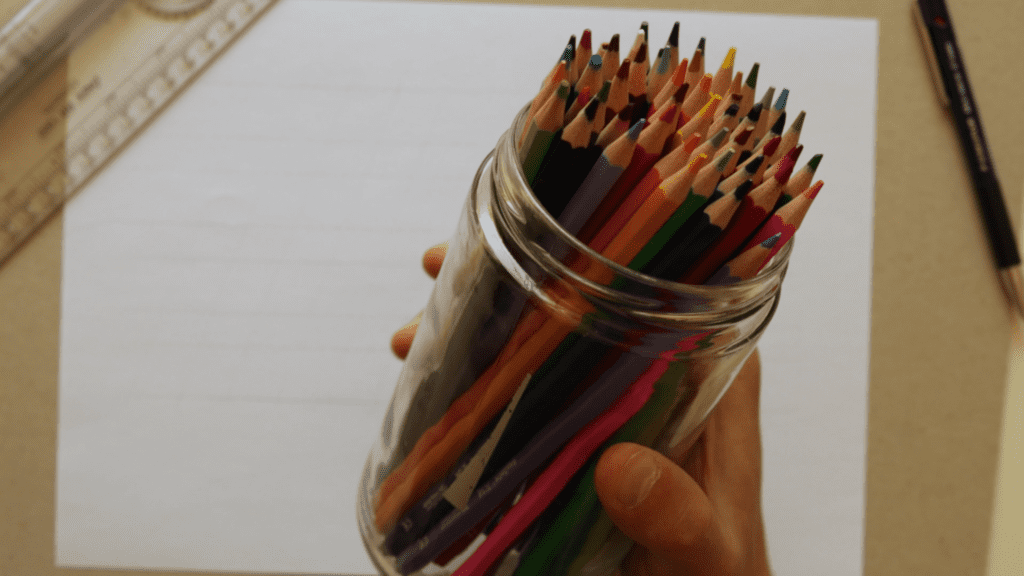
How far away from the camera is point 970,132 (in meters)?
0.49

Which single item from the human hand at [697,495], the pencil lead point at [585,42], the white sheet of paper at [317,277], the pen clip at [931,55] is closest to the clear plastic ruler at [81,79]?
the white sheet of paper at [317,277]

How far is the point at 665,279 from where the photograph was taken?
0.77 ft

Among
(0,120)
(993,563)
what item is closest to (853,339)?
(993,563)

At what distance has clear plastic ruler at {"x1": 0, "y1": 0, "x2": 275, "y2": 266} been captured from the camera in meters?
0.48

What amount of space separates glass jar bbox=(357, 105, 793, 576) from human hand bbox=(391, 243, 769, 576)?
1 cm

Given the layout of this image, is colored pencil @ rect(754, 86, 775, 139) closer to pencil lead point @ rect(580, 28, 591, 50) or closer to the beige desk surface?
pencil lead point @ rect(580, 28, 591, 50)

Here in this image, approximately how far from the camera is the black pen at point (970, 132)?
18.8 inches

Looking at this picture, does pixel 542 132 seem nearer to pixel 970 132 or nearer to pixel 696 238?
pixel 696 238

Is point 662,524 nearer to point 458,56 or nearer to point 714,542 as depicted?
point 714,542

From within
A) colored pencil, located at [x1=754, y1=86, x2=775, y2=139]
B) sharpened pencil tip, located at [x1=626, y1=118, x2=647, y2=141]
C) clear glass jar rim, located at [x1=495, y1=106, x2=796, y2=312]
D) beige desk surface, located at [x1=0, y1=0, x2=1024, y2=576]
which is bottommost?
beige desk surface, located at [x1=0, y1=0, x2=1024, y2=576]

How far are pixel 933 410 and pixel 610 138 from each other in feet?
1.25

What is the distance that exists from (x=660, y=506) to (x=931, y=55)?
42 cm

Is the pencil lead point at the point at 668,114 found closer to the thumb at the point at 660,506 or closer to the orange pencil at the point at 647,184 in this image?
the orange pencil at the point at 647,184

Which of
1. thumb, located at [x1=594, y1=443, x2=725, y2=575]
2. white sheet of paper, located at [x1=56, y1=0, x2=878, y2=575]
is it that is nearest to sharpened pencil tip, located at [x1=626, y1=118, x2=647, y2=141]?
thumb, located at [x1=594, y1=443, x2=725, y2=575]
